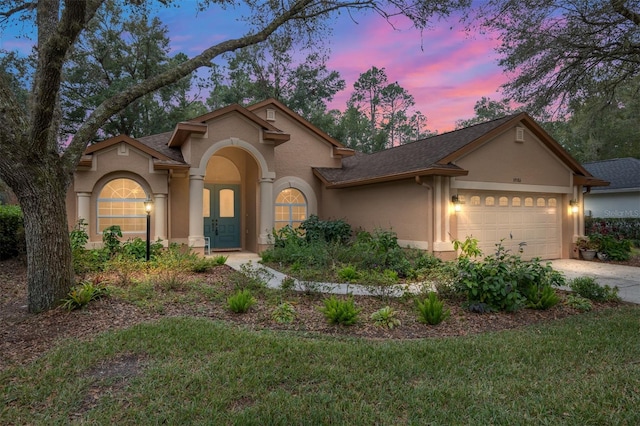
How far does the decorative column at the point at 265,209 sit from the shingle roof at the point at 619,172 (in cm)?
1725

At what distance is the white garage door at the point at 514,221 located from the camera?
36.4ft

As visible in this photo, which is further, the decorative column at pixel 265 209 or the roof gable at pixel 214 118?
the decorative column at pixel 265 209

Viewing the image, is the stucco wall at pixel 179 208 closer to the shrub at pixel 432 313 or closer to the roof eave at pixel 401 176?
the roof eave at pixel 401 176

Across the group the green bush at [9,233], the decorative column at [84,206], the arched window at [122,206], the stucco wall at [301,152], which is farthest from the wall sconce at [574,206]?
the green bush at [9,233]

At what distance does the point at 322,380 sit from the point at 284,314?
2.14m

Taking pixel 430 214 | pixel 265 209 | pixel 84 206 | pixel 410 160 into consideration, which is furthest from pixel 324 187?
pixel 84 206

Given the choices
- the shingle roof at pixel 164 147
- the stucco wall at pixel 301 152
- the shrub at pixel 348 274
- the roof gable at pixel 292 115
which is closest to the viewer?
the shrub at pixel 348 274

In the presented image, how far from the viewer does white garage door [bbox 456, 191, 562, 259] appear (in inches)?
437

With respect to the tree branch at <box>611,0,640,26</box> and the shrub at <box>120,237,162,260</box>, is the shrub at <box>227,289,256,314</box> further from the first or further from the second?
the tree branch at <box>611,0,640,26</box>

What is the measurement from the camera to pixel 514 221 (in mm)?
11891

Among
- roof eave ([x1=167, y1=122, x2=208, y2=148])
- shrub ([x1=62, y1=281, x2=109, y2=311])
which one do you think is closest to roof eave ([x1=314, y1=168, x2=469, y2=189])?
roof eave ([x1=167, y1=122, x2=208, y2=148])

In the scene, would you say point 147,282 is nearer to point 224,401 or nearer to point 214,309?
point 214,309

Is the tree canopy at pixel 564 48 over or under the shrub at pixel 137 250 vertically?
over

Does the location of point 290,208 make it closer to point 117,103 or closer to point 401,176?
point 401,176
